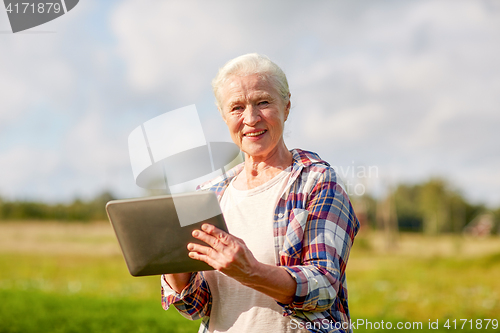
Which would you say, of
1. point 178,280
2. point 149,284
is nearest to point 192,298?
point 178,280

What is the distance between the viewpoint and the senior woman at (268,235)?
4.42 feet

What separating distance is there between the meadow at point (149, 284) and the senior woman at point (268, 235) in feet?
11.4

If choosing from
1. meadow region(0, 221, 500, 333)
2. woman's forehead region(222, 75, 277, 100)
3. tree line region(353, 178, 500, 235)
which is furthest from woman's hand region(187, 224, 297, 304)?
tree line region(353, 178, 500, 235)

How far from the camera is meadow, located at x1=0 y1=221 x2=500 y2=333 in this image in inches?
208

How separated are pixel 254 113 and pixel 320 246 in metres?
0.61

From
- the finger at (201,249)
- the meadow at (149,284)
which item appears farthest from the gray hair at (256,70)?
the meadow at (149,284)

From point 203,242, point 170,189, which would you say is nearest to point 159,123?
point 170,189

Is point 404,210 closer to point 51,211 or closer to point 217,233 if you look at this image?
point 51,211

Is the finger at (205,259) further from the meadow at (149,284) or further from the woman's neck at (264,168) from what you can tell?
the meadow at (149,284)

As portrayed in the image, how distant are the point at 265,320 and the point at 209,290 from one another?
0.31 m

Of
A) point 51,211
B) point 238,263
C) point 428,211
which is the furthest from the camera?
point 428,211

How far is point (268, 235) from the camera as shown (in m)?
1.60

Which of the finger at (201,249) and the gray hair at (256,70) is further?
the gray hair at (256,70)

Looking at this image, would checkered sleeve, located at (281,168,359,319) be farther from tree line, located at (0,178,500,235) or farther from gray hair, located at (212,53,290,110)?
tree line, located at (0,178,500,235)
